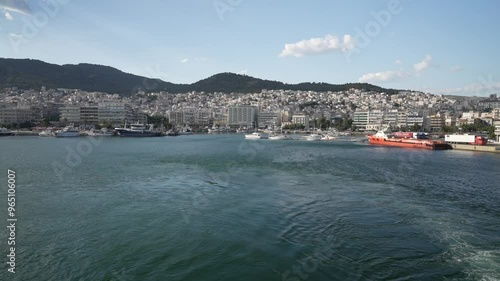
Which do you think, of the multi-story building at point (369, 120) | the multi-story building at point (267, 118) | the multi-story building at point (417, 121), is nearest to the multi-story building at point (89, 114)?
the multi-story building at point (267, 118)

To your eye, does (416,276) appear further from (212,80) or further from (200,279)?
(212,80)

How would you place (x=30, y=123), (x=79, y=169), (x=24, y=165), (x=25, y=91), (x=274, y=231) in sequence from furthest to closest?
(x=25, y=91) < (x=30, y=123) < (x=24, y=165) < (x=79, y=169) < (x=274, y=231)

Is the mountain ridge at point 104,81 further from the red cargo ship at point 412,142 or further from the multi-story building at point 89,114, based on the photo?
the red cargo ship at point 412,142

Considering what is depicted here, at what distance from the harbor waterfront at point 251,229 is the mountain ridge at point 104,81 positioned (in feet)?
425

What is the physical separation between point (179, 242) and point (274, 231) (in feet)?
7.23

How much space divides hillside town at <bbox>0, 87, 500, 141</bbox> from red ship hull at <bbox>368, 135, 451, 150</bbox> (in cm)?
1160

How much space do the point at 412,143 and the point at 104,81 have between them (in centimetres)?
13460

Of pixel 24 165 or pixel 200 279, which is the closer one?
pixel 200 279

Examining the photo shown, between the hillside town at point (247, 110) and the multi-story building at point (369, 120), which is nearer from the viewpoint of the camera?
the hillside town at point (247, 110)

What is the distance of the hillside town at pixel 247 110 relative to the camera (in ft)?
278

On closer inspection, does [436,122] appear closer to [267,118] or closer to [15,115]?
[267,118]

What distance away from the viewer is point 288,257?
715cm

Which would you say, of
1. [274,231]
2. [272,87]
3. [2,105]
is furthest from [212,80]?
[274,231]

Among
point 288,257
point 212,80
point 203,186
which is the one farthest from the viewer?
point 212,80
